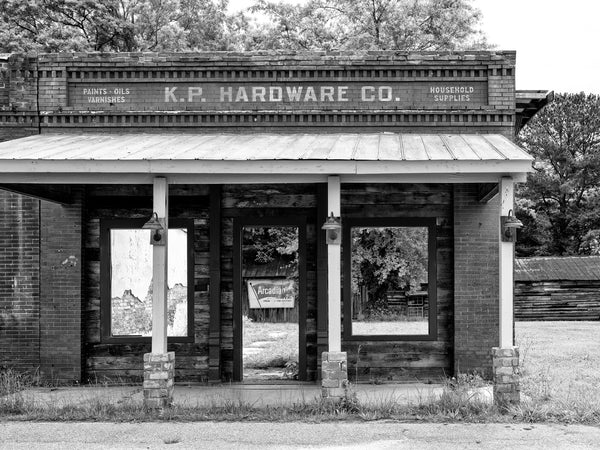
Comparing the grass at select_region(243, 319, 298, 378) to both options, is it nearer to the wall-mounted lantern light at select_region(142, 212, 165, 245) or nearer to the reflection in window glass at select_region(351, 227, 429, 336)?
the reflection in window glass at select_region(351, 227, 429, 336)

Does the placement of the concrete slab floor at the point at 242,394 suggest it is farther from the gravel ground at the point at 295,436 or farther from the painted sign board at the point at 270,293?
the painted sign board at the point at 270,293

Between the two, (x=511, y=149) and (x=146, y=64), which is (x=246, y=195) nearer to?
(x=146, y=64)

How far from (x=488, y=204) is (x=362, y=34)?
70.4 feet

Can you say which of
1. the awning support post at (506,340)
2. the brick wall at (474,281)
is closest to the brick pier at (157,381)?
the awning support post at (506,340)

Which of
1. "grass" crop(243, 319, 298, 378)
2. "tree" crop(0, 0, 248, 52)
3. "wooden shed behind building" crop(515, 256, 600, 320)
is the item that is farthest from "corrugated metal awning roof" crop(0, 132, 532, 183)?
"wooden shed behind building" crop(515, 256, 600, 320)

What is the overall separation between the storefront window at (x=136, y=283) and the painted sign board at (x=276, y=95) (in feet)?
7.00

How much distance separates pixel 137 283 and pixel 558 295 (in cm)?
2104

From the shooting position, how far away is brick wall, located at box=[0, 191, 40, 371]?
12.4 metres

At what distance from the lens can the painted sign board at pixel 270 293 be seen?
2817 centimetres

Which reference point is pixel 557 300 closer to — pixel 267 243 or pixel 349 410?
pixel 267 243

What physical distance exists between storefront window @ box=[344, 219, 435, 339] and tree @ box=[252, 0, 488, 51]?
20598 mm

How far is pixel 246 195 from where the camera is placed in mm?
12430

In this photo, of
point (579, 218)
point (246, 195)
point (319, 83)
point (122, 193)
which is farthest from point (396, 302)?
point (579, 218)

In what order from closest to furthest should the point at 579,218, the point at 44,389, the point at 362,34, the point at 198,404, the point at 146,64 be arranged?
the point at 198,404 < the point at 44,389 < the point at 146,64 < the point at 362,34 < the point at 579,218
